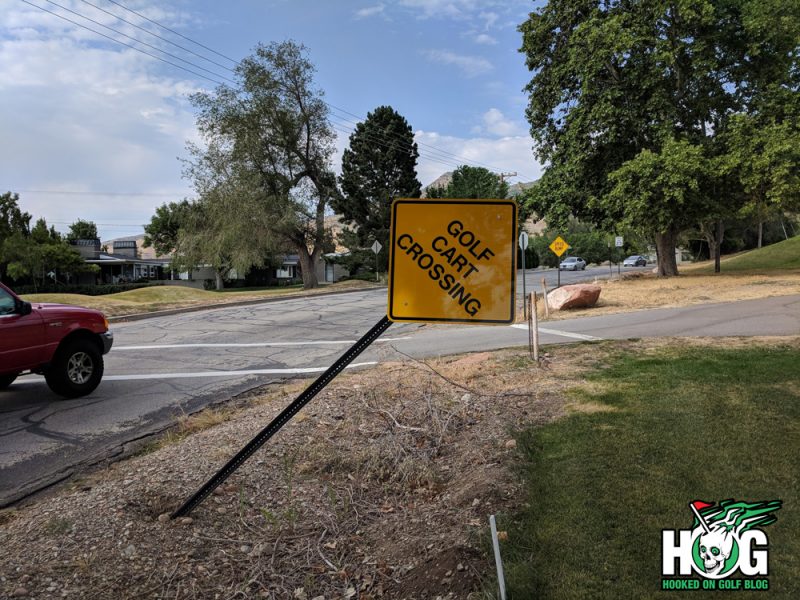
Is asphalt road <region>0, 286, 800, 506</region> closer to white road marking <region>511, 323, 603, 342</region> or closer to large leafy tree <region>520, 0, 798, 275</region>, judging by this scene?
white road marking <region>511, 323, 603, 342</region>

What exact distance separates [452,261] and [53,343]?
617 centimetres

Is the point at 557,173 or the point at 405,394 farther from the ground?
the point at 557,173

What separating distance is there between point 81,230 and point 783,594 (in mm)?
85893

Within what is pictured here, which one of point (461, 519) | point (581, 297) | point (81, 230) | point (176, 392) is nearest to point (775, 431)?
point (461, 519)

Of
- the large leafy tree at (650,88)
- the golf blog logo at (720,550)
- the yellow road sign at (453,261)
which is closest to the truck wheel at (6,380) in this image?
the yellow road sign at (453,261)

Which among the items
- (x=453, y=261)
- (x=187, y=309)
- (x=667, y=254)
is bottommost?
(x=187, y=309)

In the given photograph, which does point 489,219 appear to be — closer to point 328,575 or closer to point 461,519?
point 461,519

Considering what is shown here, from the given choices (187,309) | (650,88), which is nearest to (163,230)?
(187,309)

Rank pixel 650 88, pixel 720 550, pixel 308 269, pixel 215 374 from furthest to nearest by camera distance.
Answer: pixel 308 269
pixel 650 88
pixel 215 374
pixel 720 550

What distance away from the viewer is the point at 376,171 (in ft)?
151

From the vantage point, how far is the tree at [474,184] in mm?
60625

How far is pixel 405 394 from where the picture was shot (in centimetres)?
583

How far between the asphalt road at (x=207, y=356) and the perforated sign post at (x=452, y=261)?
3683 mm

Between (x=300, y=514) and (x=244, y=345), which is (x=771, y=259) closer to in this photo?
(x=244, y=345)
